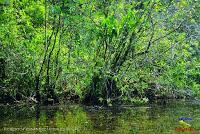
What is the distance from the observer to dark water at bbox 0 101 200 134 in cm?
1155

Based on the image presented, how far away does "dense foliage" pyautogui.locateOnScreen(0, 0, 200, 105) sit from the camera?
57.8ft

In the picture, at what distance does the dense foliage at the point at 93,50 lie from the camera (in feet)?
57.8

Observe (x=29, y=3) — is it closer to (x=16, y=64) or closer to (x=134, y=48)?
(x=16, y=64)

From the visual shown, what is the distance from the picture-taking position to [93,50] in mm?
18156

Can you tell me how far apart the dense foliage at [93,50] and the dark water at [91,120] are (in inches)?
40.0

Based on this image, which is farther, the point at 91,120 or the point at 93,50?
the point at 93,50

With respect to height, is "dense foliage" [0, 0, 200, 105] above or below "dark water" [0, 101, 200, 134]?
above

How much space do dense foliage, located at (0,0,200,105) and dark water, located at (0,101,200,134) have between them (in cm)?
102

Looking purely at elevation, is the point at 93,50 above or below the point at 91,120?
above

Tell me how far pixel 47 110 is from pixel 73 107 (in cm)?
160

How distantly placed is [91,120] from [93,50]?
490 centimetres

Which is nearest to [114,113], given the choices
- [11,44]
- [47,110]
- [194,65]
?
[47,110]

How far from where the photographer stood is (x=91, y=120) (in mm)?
13758

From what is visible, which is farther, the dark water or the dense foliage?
the dense foliage
